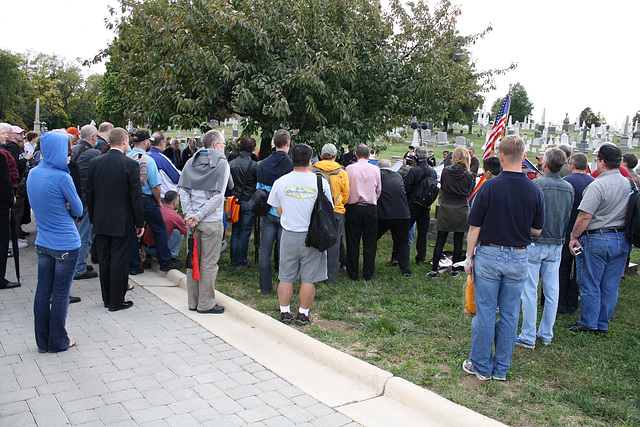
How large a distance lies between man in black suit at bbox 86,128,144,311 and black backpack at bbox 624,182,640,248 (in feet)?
18.4

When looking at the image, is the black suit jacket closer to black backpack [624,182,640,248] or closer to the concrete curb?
the concrete curb

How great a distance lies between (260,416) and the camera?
3.72 metres

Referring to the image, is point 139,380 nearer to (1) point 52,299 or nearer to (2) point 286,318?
(1) point 52,299

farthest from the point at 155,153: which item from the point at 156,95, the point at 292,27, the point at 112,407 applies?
the point at 112,407

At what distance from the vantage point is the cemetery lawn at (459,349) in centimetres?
391

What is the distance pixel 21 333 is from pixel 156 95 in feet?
19.9

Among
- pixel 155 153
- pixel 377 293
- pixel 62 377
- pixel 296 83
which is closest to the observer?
pixel 62 377

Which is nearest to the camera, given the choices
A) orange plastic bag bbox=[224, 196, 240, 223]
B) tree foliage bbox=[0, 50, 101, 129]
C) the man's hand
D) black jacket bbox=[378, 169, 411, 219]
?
the man's hand

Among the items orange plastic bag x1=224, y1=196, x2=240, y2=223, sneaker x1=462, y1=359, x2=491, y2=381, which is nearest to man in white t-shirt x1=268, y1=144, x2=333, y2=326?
sneaker x1=462, y1=359, x2=491, y2=381

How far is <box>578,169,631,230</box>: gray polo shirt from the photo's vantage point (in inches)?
214

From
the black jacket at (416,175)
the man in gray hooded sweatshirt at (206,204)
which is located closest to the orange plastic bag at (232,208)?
the man in gray hooded sweatshirt at (206,204)

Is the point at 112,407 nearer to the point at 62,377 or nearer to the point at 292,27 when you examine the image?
the point at 62,377

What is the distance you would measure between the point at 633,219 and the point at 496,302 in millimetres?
2274

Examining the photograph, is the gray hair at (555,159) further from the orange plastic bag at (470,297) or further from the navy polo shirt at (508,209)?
the orange plastic bag at (470,297)
